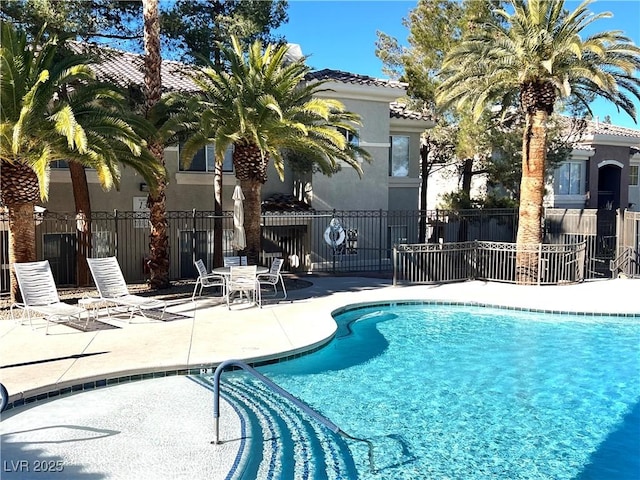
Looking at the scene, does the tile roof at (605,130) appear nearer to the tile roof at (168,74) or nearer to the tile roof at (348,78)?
the tile roof at (168,74)

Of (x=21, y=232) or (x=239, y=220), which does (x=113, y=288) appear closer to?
(x=21, y=232)

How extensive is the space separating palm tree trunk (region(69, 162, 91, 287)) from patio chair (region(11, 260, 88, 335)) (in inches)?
175

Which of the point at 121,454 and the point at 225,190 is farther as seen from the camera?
the point at 225,190

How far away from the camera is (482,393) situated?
30.0 ft

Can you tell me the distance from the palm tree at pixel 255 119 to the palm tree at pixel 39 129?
258cm

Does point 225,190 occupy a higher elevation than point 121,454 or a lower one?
higher

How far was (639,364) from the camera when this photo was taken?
11055 millimetres

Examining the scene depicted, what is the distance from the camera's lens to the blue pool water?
269 inches

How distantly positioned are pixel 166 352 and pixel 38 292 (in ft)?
13.6

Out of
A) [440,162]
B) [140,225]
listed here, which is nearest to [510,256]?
[440,162]

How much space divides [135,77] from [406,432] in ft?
61.6

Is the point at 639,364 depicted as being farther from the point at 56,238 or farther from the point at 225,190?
the point at 56,238

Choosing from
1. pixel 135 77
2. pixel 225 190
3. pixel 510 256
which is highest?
pixel 135 77

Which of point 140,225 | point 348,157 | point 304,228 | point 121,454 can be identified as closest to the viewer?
point 121,454
